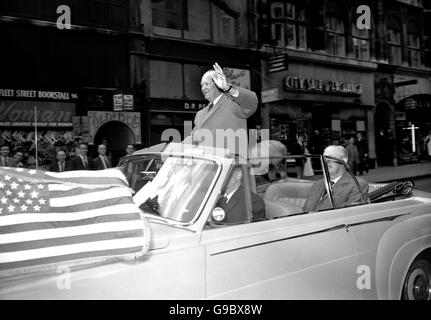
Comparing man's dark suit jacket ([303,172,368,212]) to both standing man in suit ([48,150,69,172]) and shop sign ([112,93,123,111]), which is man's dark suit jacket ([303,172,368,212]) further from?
shop sign ([112,93,123,111])

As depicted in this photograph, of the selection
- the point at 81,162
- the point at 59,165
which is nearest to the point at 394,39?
the point at 81,162

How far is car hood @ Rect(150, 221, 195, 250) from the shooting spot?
246 cm

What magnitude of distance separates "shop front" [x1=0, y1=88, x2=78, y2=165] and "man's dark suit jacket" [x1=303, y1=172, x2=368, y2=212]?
10.7 metres

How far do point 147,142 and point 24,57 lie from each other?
194 inches

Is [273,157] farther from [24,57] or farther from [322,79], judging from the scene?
[322,79]

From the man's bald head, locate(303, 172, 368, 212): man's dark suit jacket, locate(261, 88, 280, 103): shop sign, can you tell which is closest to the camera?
locate(303, 172, 368, 212): man's dark suit jacket

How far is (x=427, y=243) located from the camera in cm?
384

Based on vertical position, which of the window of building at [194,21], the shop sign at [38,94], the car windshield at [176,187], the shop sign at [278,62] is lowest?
the car windshield at [176,187]

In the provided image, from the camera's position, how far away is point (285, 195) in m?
3.84

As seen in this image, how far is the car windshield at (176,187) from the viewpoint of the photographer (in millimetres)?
2836

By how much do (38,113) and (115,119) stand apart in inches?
102

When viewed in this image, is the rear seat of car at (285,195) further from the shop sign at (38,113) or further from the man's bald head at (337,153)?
the shop sign at (38,113)

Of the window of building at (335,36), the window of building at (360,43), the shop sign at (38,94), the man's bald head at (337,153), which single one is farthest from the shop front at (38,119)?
the window of building at (360,43)

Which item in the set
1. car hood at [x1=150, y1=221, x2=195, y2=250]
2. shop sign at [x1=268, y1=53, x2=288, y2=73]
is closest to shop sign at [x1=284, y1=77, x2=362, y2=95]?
shop sign at [x1=268, y1=53, x2=288, y2=73]
